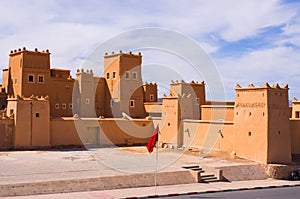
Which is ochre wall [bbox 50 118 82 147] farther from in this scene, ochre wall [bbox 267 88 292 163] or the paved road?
the paved road

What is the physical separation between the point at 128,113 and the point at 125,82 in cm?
306

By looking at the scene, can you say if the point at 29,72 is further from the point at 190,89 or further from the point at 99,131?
the point at 190,89

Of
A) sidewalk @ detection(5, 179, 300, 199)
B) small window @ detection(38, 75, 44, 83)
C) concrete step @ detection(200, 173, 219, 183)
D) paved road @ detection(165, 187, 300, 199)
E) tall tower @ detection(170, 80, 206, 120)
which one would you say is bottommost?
paved road @ detection(165, 187, 300, 199)

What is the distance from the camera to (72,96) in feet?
125

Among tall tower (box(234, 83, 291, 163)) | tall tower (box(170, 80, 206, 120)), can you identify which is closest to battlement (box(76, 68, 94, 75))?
tall tower (box(170, 80, 206, 120))

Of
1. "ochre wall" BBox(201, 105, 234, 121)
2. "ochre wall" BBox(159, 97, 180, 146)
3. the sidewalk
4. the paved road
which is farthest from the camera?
"ochre wall" BBox(159, 97, 180, 146)

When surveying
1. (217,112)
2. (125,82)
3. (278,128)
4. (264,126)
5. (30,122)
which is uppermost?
(125,82)

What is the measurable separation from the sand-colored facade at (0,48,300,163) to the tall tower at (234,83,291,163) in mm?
59

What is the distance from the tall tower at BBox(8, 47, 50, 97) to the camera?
3506 cm

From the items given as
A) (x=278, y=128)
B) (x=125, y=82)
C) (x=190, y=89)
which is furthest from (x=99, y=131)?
(x=278, y=128)

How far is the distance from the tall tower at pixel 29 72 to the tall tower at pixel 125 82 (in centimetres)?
647

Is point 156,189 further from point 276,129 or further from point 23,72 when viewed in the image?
point 23,72

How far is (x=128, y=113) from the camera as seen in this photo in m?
39.1

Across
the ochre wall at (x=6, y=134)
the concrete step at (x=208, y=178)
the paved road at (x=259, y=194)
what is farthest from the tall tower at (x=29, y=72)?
the paved road at (x=259, y=194)
